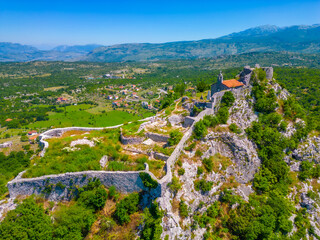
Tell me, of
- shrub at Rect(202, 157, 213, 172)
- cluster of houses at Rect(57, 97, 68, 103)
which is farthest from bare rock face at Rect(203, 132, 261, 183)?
cluster of houses at Rect(57, 97, 68, 103)

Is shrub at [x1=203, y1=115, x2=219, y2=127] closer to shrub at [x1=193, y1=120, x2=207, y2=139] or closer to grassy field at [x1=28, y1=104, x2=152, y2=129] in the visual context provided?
shrub at [x1=193, y1=120, x2=207, y2=139]

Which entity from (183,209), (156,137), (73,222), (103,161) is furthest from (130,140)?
(73,222)

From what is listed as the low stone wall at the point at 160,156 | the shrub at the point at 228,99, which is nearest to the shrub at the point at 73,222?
the low stone wall at the point at 160,156

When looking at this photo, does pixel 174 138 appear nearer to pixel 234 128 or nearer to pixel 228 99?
pixel 234 128

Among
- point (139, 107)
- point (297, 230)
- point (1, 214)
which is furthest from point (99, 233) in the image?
point (139, 107)

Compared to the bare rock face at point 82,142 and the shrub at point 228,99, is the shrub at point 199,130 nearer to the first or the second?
the shrub at point 228,99

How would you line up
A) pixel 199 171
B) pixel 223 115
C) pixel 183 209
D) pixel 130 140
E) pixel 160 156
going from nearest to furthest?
pixel 183 209 → pixel 160 156 → pixel 199 171 → pixel 130 140 → pixel 223 115
